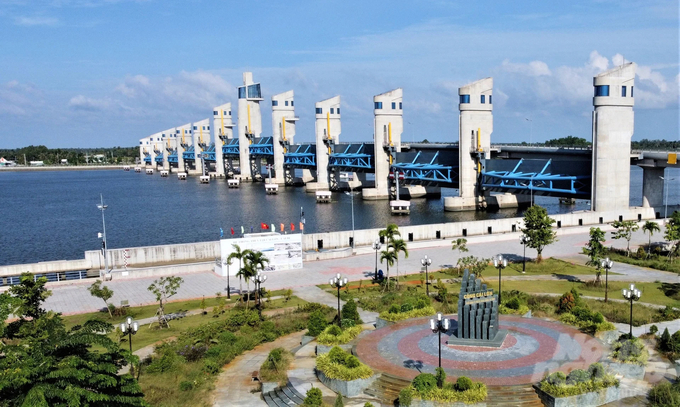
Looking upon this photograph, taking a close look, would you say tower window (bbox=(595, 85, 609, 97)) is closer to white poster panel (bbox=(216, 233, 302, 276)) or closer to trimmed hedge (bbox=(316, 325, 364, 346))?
white poster panel (bbox=(216, 233, 302, 276))

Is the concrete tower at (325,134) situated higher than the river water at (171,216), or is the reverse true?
the concrete tower at (325,134)

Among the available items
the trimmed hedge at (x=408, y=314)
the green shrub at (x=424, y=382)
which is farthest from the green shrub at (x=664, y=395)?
the trimmed hedge at (x=408, y=314)

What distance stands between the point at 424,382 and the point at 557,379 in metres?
4.94

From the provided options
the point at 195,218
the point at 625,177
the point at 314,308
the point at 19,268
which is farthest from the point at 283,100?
the point at 314,308

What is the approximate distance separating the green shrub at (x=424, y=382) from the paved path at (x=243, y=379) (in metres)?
5.88

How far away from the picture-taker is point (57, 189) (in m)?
170

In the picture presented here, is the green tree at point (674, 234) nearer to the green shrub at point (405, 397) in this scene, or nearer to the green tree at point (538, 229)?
the green tree at point (538, 229)

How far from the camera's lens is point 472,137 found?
101 m

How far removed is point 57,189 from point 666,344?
173 metres

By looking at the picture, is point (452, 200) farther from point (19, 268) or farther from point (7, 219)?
point (7, 219)

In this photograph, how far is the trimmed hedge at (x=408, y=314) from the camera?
32125 mm

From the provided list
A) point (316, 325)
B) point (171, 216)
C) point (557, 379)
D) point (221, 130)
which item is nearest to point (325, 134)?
point (171, 216)

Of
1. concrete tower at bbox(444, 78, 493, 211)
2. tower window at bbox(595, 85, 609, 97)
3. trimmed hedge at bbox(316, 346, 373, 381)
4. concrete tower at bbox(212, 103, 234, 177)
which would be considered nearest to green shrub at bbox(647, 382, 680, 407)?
trimmed hedge at bbox(316, 346, 373, 381)

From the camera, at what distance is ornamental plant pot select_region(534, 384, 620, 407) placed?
69.6ft
